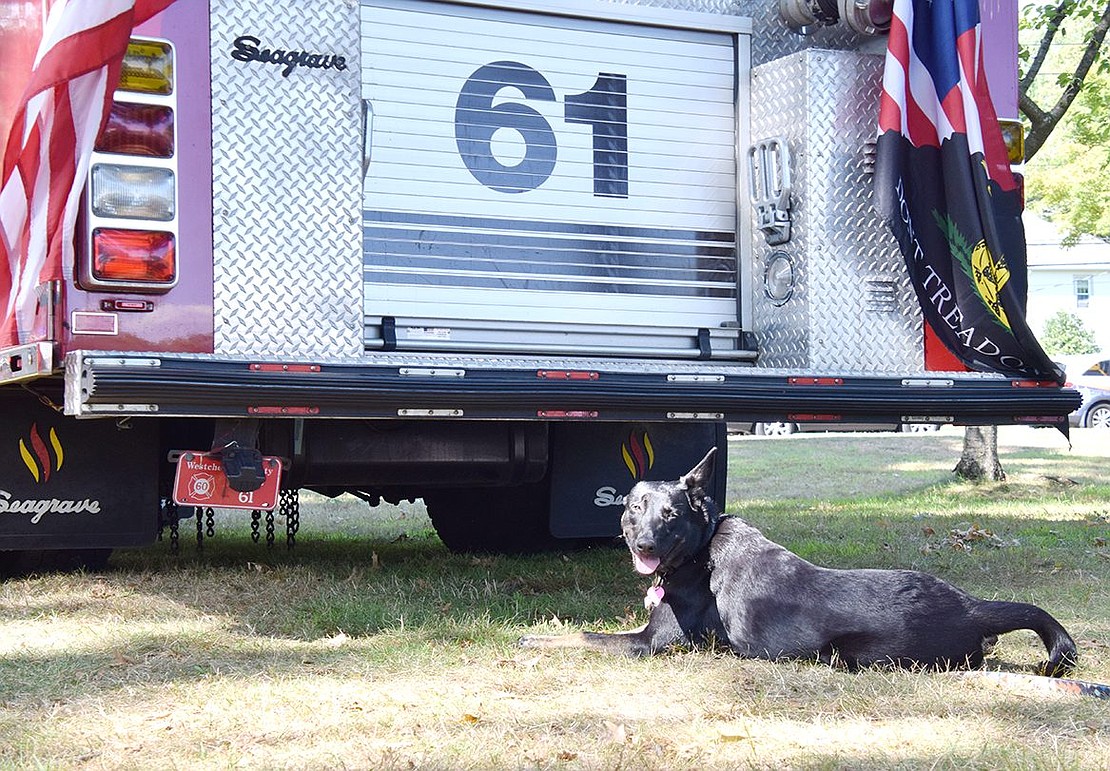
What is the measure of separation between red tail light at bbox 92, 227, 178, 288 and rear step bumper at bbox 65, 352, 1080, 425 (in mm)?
316

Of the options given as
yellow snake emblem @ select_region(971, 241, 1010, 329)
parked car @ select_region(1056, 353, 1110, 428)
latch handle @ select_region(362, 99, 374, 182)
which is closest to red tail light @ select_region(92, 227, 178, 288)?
latch handle @ select_region(362, 99, 374, 182)

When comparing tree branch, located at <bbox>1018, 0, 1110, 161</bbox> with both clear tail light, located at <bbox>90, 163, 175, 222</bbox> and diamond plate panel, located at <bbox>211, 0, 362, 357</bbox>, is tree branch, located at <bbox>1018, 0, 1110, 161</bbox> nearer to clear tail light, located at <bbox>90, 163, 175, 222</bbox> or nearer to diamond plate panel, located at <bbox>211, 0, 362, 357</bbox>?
diamond plate panel, located at <bbox>211, 0, 362, 357</bbox>

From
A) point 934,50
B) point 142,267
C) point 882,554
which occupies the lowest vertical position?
point 882,554

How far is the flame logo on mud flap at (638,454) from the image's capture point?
5355 mm

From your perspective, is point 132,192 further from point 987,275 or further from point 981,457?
point 981,457

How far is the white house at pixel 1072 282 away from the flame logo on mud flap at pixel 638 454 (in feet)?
140

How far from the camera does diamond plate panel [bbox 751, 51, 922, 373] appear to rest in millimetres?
5363

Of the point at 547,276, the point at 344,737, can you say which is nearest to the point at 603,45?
the point at 547,276

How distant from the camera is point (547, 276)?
5562 millimetres

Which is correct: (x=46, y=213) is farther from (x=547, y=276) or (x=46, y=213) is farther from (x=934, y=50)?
(x=934, y=50)

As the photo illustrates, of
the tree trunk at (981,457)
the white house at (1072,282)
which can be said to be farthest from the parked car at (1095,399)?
the white house at (1072,282)

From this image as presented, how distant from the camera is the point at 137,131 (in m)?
4.12

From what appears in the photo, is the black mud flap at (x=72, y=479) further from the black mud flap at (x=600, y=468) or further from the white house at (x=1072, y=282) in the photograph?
the white house at (x=1072, y=282)

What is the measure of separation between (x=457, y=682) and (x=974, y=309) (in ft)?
8.71
